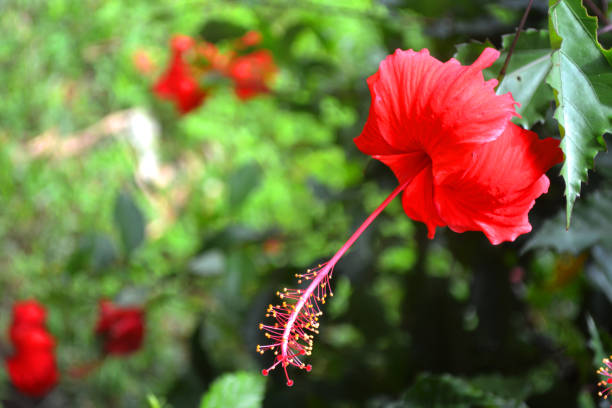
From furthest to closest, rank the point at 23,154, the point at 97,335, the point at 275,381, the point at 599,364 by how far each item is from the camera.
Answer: the point at 23,154 → the point at 97,335 → the point at 275,381 → the point at 599,364

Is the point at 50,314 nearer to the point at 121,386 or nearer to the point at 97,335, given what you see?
the point at 121,386

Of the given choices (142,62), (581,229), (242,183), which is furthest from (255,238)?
(142,62)

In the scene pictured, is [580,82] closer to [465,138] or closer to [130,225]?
[465,138]

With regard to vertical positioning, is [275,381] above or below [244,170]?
below

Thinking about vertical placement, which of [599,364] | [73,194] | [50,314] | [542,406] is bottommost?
[50,314]

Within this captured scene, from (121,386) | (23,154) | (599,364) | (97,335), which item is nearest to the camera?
(599,364)

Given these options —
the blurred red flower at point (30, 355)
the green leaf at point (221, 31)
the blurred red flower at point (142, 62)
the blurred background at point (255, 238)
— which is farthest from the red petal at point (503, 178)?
the blurred red flower at point (142, 62)

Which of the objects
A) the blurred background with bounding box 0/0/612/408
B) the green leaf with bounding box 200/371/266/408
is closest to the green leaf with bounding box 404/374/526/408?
the blurred background with bounding box 0/0/612/408

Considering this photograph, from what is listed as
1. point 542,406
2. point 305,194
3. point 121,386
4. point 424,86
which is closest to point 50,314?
point 121,386
